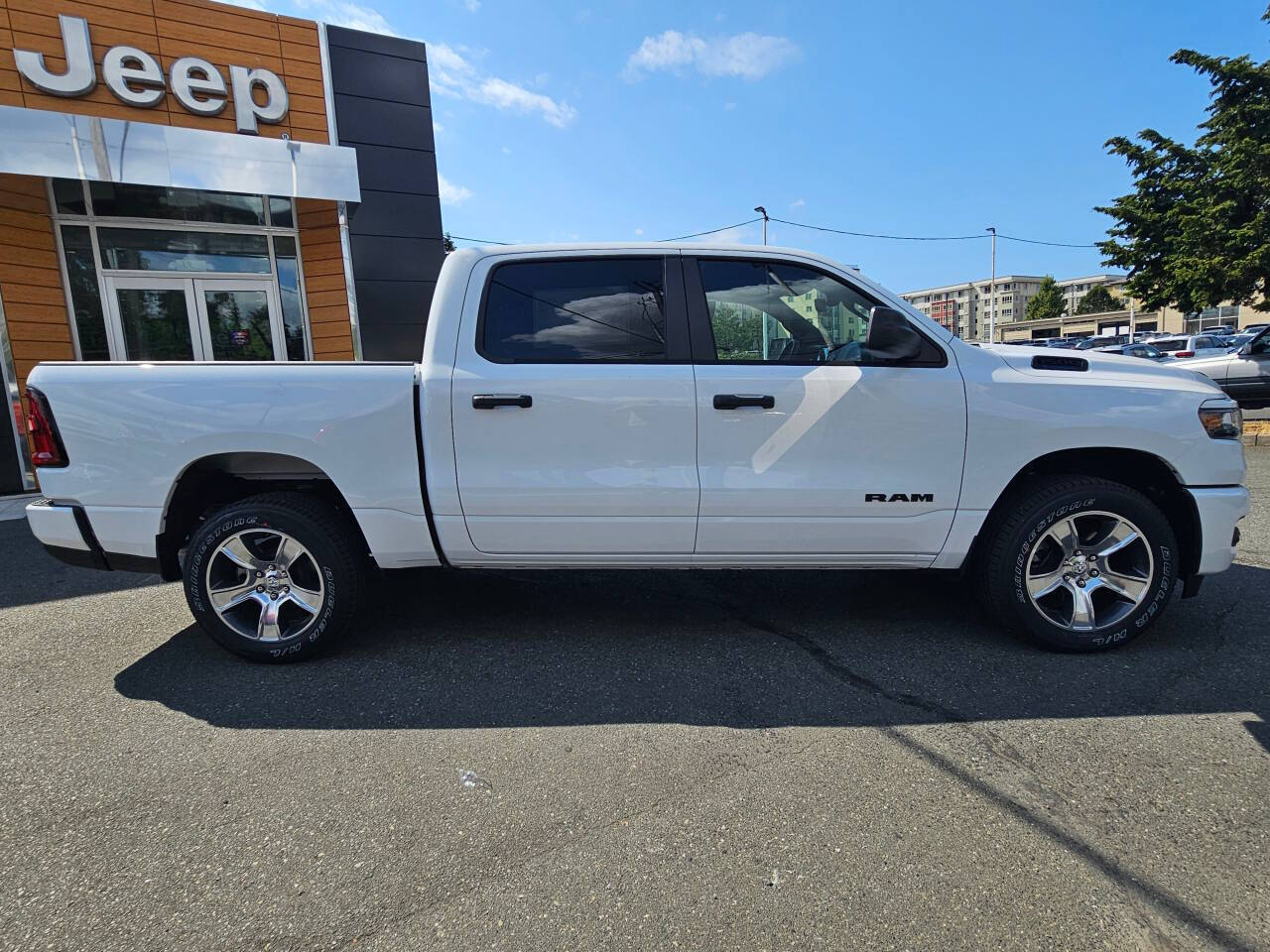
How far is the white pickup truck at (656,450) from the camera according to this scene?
3174 mm

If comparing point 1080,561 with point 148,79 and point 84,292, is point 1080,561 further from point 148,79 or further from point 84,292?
point 84,292

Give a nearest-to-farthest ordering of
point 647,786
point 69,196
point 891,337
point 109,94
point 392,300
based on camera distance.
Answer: point 647,786 < point 891,337 < point 109,94 < point 69,196 < point 392,300

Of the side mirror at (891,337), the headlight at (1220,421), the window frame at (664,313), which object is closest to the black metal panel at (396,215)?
the window frame at (664,313)

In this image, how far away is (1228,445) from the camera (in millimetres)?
3176

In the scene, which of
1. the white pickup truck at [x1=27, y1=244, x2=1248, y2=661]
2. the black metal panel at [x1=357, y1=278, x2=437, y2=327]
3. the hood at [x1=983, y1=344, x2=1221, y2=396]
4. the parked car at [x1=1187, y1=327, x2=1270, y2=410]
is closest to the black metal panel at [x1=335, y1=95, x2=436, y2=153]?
the black metal panel at [x1=357, y1=278, x2=437, y2=327]

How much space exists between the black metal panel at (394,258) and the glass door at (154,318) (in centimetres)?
231

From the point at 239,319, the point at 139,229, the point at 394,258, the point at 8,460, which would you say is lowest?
the point at 8,460

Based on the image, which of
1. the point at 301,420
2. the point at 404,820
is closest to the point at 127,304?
the point at 301,420

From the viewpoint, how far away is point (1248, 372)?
11875 mm

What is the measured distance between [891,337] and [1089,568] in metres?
1.53

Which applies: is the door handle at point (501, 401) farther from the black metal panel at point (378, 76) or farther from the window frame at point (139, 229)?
the black metal panel at point (378, 76)

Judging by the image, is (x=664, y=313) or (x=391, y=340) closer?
(x=664, y=313)

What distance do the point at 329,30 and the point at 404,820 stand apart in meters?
11.5

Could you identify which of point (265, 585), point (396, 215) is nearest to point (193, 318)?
point (396, 215)
